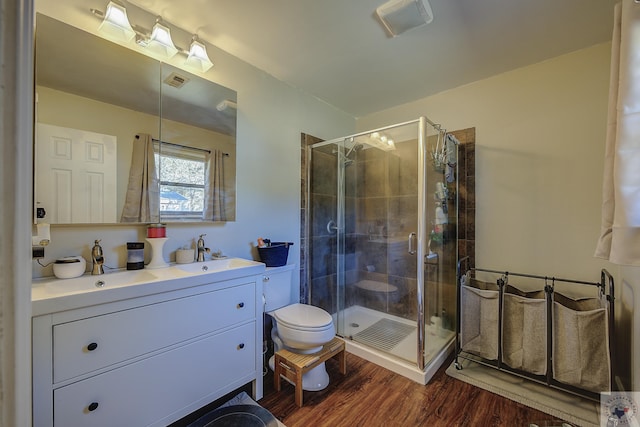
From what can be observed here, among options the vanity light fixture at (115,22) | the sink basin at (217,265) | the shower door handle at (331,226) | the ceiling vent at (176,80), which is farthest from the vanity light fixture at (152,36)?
the shower door handle at (331,226)

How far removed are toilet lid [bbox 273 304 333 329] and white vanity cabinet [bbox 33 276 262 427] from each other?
224mm

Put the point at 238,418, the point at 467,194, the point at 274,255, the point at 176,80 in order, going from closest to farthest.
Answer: the point at 238,418, the point at 176,80, the point at 274,255, the point at 467,194

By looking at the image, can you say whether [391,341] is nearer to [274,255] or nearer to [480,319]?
[480,319]

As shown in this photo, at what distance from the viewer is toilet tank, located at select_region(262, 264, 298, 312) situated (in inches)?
83.6

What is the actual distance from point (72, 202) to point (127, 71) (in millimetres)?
822

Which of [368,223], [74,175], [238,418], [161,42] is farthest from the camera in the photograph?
[368,223]

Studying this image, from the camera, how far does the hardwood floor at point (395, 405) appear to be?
1586 mm

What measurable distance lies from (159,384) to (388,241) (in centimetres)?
218

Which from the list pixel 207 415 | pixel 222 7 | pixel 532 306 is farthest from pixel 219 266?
pixel 532 306

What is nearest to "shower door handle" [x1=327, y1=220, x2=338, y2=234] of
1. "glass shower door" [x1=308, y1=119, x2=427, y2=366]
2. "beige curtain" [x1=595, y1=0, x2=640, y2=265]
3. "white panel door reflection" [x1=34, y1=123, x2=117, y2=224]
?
"glass shower door" [x1=308, y1=119, x2=427, y2=366]

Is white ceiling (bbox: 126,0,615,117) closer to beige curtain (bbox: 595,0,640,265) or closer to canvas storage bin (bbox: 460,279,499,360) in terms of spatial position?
→ beige curtain (bbox: 595,0,640,265)

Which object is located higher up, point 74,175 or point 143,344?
point 74,175

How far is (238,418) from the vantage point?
5.19ft

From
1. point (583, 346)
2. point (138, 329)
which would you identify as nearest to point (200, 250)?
point (138, 329)
